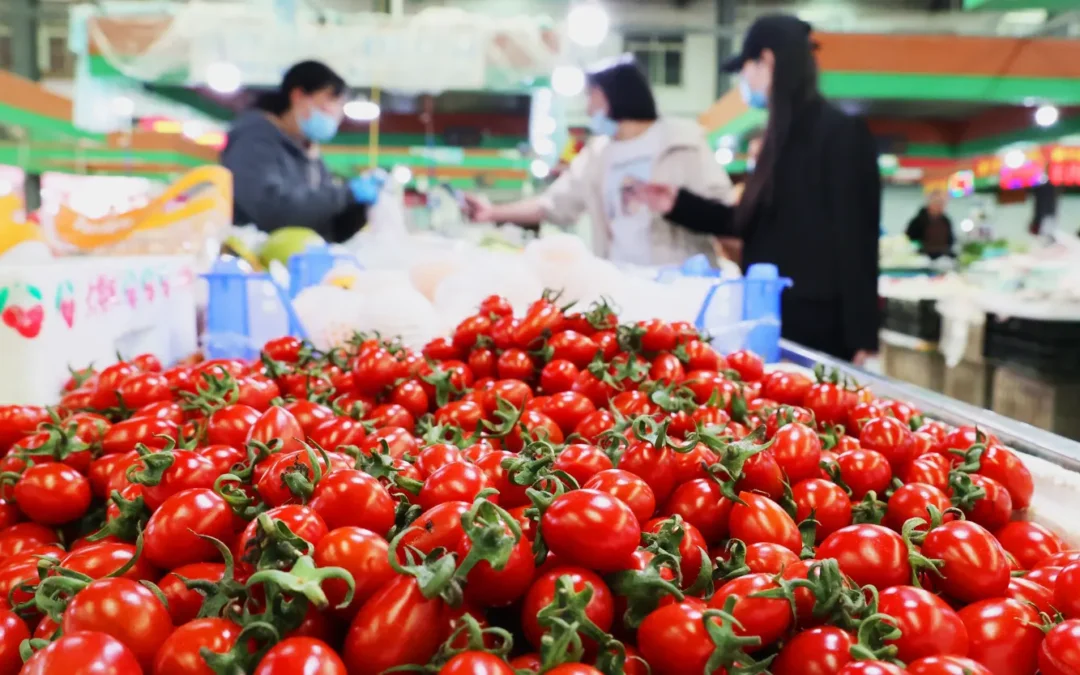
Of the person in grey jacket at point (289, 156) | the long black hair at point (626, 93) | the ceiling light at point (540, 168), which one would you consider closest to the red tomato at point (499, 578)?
the long black hair at point (626, 93)

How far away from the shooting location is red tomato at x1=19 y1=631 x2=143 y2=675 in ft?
1.98

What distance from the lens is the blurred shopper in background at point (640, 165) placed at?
401 centimetres

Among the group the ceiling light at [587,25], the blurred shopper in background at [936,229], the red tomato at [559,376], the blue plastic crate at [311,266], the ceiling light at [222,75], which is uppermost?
the ceiling light at [587,25]

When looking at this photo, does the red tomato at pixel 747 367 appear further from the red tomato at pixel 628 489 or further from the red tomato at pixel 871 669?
the red tomato at pixel 871 669

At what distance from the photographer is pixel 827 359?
2266 millimetres

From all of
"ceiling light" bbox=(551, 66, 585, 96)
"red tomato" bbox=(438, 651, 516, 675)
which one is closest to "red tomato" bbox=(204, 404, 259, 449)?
"red tomato" bbox=(438, 651, 516, 675)

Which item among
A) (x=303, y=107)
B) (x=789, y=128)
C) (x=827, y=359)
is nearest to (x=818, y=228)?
(x=789, y=128)

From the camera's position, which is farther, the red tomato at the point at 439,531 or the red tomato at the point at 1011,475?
the red tomato at the point at 1011,475

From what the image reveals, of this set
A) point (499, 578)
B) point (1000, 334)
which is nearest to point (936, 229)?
point (1000, 334)

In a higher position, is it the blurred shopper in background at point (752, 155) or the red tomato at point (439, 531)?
the blurred shopper in background at point (752, 155)

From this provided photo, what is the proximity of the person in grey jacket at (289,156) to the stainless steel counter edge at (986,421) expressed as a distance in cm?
295

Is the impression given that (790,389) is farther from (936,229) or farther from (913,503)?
(936,229)

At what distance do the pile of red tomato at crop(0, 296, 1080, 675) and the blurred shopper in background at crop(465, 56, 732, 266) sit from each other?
279cm

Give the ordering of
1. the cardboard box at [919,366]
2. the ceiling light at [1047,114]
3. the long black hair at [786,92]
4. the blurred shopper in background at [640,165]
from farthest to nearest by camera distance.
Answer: the ceiling light at [1047,114] < the cardboard box at [919,366] < the blurred shopper in background at [640,165] < the long black hair at [786,92]
